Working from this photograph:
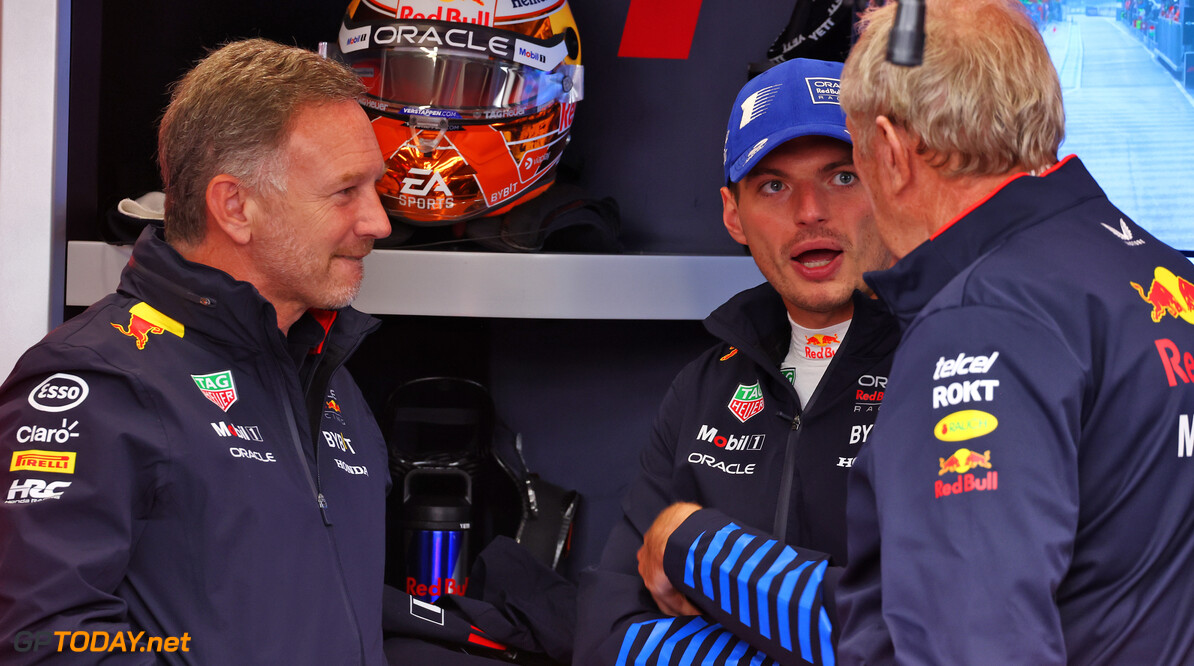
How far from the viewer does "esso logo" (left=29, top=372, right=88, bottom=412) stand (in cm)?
105

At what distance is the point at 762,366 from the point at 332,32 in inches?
45.3

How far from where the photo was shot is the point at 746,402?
131 centimetres

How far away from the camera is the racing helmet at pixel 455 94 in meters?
1.62

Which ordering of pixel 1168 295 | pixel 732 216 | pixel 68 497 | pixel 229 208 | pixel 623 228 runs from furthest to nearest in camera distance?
1. pixel 623 228
2. pixel 732 216
3. pixel 229 208
4. pixel 68 497
5. pixel 1168 295

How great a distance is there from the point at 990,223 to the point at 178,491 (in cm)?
80

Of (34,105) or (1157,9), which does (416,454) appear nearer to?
(34,105)

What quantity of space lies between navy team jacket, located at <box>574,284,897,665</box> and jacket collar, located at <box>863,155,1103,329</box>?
0.32 metres

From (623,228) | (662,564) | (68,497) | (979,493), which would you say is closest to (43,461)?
(68,497)

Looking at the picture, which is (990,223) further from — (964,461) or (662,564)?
(662,564)

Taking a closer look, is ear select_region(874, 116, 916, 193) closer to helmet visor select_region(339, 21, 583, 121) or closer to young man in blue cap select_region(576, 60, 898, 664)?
young man in blue cap select_region(576, 60, 898, 664)

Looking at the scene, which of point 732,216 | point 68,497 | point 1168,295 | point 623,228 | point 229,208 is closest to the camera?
point 1168,295

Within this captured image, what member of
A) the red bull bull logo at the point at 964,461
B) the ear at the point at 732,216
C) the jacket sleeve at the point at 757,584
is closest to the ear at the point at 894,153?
the red bull bull logo at the point at 964,461

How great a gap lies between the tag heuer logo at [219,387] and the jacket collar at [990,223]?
0.72 meters

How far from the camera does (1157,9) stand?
2020 millimetres
